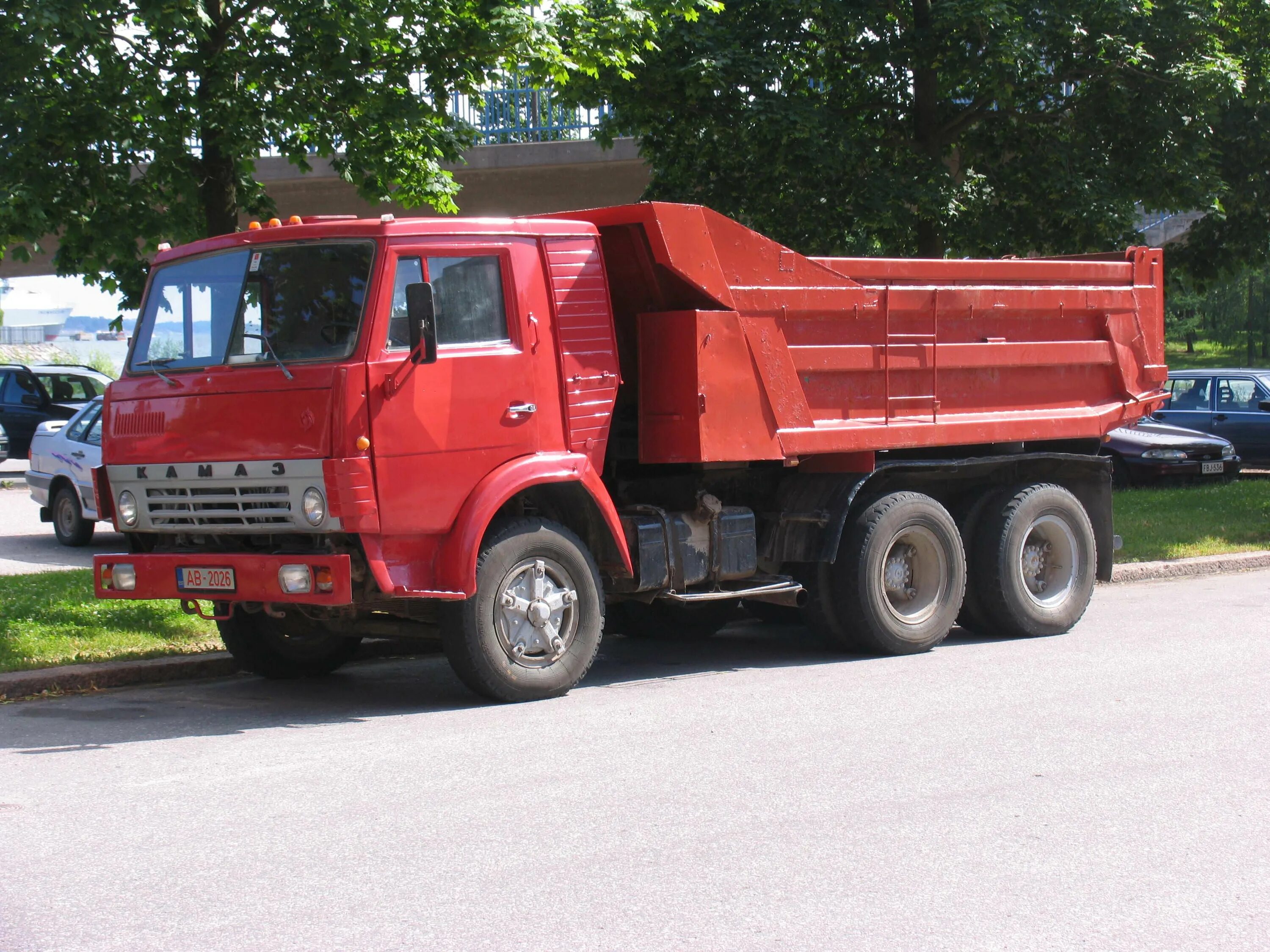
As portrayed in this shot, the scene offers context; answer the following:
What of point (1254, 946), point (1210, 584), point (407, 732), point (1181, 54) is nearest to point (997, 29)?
point (1181, 54)

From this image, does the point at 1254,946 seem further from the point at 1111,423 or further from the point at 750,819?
the point at 1111,423

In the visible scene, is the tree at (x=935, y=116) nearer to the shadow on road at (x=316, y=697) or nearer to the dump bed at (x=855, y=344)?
the dump bed at (x=855, y=344)

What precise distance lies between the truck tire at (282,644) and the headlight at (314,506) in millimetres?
1374

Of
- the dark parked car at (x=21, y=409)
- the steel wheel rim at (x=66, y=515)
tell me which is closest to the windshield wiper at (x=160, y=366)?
the steel wheel rim at (x=66, y=515)

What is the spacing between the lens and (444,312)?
24.8 feet

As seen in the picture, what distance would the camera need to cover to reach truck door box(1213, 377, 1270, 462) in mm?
22281

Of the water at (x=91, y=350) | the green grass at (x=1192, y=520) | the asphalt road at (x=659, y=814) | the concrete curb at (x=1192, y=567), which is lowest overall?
the concrete curb at (x=1192, y=567)

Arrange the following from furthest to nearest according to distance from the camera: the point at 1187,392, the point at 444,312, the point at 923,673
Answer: the point at 1187,392
the point at 923,673
the point at 444,312

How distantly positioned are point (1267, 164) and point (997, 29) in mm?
4764

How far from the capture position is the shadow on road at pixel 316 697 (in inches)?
287

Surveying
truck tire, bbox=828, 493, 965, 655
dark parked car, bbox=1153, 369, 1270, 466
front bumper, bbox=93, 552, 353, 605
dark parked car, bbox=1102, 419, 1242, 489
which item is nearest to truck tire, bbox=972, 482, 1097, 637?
truck tire, bbox=828, 493, 965, 655

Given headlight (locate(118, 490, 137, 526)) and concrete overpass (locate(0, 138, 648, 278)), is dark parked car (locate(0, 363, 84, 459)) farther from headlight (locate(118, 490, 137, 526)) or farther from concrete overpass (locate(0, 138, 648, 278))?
headlight (locate(118, 490, 137, 526))

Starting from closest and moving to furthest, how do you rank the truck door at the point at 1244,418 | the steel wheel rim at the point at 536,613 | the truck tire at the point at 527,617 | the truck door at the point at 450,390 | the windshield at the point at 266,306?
the truck door at the point at 450,390 → the windshield at the point at 266,306 → the truck tire at the point at 527,617 → the steel wheel rim at the point at 536,613 → the truck door at the point at 1244,418

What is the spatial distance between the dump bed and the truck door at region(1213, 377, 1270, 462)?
A: 1241 centimetres
